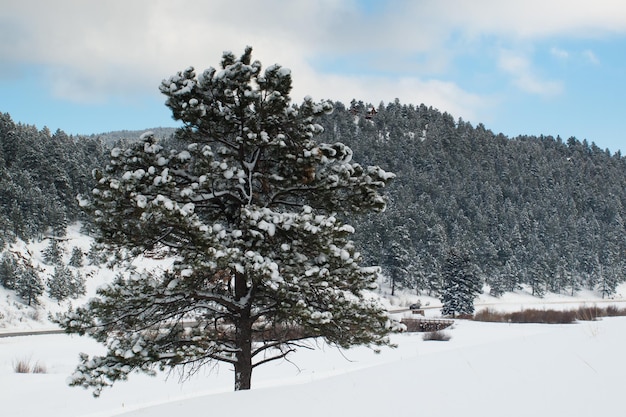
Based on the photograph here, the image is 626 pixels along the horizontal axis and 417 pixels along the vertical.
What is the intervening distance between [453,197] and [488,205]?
1083 cm

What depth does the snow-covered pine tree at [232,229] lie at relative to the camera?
8.78 metres

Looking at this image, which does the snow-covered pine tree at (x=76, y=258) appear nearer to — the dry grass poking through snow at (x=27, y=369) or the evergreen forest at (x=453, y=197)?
the evergreen forest at (x=453, y=197)

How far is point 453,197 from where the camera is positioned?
11469cm

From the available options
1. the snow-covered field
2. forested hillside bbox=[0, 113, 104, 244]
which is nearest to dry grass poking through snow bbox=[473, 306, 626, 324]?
the snow-covered field

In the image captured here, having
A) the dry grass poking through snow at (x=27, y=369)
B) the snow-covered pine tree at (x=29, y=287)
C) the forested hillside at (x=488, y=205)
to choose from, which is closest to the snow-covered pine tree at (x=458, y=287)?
the forested hillside at (x=488, y=205)

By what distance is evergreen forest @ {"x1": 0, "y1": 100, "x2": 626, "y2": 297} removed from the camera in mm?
64250

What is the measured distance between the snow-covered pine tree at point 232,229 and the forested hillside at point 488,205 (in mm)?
54311

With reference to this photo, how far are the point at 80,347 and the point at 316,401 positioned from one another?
74.4 feet

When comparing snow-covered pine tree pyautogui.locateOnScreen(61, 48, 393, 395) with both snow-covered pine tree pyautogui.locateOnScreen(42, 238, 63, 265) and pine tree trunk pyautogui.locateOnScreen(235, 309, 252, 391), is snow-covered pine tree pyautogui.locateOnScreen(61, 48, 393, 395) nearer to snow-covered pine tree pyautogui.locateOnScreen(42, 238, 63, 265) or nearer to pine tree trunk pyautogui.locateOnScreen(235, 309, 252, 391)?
pine tree trunk pyautogui.locateOnScreen(235, 309, 252, 391)

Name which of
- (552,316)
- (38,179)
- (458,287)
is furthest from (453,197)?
(38,179)

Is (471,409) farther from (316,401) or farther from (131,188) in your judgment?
(131,188)

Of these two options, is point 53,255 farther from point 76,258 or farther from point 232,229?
point 232,229

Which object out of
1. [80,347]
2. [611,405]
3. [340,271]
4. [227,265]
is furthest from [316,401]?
[80,347]

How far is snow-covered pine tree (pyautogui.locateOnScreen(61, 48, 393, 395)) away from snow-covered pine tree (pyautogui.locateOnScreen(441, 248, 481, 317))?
1601 inches
